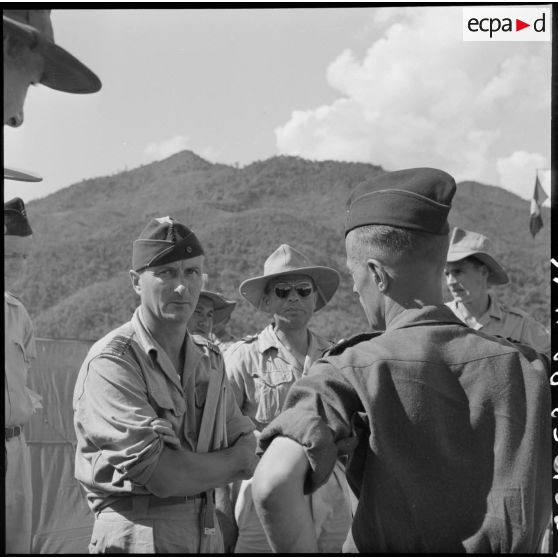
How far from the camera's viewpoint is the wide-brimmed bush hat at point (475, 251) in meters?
6.84

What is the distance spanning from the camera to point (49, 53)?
7.84 ft

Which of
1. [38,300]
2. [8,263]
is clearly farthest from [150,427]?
[38,300]

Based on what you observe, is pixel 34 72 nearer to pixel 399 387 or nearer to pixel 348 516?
pixel 399 387

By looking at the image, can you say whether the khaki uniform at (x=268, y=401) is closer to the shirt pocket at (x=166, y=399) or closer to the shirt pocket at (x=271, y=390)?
the shirt pocket at (x=271, y=390)

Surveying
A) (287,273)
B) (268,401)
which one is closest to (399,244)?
(268,401)

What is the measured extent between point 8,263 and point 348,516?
2.84m

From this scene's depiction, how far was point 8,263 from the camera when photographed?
5.81 meters

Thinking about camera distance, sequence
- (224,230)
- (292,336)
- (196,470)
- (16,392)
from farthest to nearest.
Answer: (224,230)
(292,336)
(16,392)
(196,470)

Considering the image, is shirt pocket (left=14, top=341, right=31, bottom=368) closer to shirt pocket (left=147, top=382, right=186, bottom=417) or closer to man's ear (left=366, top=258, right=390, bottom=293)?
shirt pocket (left=147, top=382, right=186, bottom=417)

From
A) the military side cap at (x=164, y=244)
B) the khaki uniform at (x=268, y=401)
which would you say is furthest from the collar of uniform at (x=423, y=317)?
the khaki uniform at (x=268, y=401)

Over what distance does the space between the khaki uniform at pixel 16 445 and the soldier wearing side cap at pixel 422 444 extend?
3544 millimetres

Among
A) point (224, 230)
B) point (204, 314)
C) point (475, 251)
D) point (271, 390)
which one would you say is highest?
point (224, 230)

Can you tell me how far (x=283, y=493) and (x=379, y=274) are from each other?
66cm

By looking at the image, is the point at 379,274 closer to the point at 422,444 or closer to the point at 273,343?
the point at 422,444
